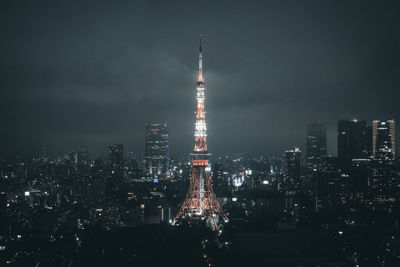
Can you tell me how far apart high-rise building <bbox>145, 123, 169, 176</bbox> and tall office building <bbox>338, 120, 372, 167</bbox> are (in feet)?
47.6

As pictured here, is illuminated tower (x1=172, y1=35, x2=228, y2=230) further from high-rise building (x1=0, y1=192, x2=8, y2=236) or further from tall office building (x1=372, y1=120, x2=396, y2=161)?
tall office building (x1=372, y1=120, x2=396, y2=161)

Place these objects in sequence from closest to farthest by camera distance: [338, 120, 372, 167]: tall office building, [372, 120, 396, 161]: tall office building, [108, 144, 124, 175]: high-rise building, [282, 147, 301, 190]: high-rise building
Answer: [372, 120, 396, 161]: tall office building
[338, 120, 372, 167]: tall office building
[282, 147, 301, 190]: high-rise building
[108, 144, 124, 175]: high-rise building

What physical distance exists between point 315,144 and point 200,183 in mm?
13297

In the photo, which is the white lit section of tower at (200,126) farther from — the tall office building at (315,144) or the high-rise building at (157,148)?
the high-rise building at (157,148)

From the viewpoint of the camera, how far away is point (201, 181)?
14.8 metres

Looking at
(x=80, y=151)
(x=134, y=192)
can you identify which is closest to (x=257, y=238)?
(x=134, y=192)

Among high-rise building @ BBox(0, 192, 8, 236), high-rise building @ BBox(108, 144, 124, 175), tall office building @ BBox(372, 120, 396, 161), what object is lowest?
high-rise building @ BBox(0, 192, 8, 236)

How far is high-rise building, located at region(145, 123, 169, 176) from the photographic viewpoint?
33781 millimetres

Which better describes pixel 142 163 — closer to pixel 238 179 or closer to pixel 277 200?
pixel 238 179

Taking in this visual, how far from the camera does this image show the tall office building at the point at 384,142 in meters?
21.2

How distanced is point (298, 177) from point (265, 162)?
29.4 feet

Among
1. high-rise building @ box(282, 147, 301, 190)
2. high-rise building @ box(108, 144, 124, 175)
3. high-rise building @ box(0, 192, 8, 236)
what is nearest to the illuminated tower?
high-rise building @ box(0, 192, 8, 236)

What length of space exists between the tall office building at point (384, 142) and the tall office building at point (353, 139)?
0.47m

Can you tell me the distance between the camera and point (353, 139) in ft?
76.6
